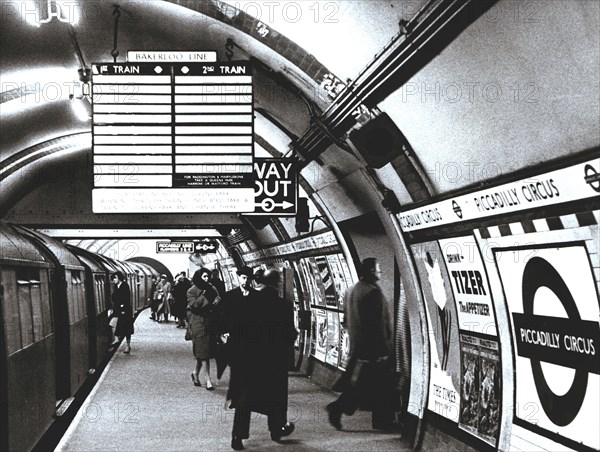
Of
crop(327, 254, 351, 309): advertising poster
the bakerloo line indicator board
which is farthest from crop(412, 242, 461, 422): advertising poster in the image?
crop(327, 254, 351, 309): advertising poster

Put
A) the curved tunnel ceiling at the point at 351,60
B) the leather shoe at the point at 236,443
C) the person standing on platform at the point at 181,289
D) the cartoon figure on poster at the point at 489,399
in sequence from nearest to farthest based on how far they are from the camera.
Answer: the curved tunnel ceiling at the point at 351,60
the cartoon figure on poster at the point at 489,399
the leather shoe at the point at 236,443
the person standing on platform at the point at 181,289

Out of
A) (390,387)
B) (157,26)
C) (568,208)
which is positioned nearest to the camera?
(568,208)

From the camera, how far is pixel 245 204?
8.38 m

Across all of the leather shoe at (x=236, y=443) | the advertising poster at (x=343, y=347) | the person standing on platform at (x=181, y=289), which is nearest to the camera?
the leather shoe at (x=236, y=443)

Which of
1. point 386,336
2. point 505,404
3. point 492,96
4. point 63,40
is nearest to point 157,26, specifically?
point 63,40

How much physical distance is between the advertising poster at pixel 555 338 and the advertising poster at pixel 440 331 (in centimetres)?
140

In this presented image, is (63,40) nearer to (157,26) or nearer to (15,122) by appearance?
(157,26)

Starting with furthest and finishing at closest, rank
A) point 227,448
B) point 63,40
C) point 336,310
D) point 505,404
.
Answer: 1. point 336,310
2. point 63,40
3. point 227,448
4. point 505,404

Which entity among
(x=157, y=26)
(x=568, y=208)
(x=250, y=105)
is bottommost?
(x=568, y=208)

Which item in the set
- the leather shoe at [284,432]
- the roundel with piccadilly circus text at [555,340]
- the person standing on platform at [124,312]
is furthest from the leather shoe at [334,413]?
the person standing on platform at [124,312]

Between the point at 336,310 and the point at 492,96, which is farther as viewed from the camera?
the point at 336,310

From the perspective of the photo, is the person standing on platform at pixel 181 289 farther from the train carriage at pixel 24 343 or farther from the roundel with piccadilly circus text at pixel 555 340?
the roundel with piccadilly circus text at pixel 555 340

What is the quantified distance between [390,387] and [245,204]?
98.4 inches

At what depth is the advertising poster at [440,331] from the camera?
303 inches
